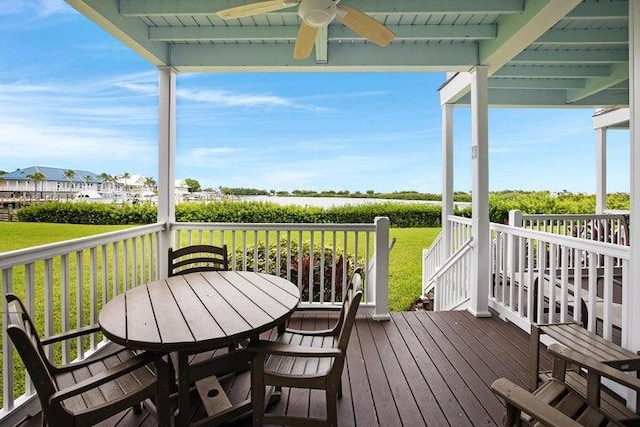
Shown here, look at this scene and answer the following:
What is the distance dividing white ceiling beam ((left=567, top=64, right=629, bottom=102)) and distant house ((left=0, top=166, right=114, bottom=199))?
7011mm

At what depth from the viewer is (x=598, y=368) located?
4.95 ft

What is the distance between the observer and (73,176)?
4.15 m

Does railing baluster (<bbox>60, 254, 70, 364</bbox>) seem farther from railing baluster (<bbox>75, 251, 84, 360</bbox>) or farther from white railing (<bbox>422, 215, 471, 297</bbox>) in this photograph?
white railing (<bbox>422, 215, 471, 297</bbox>)

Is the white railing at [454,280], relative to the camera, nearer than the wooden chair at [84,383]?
No

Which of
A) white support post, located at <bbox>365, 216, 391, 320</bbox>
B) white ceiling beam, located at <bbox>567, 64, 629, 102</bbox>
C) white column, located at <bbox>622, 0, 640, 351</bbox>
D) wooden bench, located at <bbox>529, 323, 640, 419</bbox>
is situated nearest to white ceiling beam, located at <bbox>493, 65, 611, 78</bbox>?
white ceiling beam, located at <bbox>567, 64, 629, 102</bbox>

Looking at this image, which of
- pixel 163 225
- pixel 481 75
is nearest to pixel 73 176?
pixel 163 225

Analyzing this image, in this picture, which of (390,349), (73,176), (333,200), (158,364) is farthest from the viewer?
(333,200)

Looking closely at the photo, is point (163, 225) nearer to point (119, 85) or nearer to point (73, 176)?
point (73, 176)

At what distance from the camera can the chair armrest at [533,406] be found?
1104mm

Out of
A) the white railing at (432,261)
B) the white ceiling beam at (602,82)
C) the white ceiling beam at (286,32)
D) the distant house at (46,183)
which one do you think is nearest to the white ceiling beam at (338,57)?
the white ceiling beam at (286,32)

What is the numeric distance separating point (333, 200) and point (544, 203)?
5208 mm

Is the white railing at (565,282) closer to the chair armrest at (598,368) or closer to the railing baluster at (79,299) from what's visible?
the chair armrest at (598,368)

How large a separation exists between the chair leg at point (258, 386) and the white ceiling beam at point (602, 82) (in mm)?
5684

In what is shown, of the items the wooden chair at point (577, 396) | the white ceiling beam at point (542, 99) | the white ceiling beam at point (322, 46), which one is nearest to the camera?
the wooden chair at point (577, 396)
